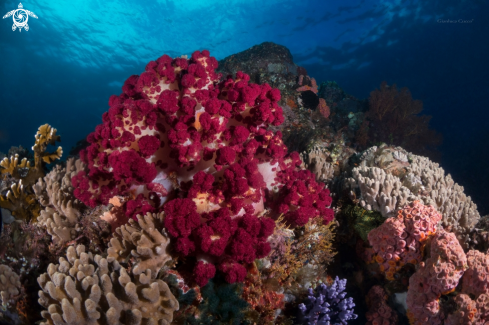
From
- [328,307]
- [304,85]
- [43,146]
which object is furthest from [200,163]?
[304,85]

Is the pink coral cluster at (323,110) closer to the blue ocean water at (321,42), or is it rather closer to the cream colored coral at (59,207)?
the cream colored coral at (59,207)

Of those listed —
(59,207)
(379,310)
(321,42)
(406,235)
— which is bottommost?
(379,310)

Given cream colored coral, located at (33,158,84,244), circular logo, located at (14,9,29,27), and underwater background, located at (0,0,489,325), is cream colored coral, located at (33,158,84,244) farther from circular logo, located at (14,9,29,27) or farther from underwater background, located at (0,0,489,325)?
circular logo, located at (14,9,29,27)

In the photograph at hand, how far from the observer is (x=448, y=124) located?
38.4m

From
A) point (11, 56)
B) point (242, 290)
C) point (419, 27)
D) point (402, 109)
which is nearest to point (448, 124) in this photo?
point (419, 27)

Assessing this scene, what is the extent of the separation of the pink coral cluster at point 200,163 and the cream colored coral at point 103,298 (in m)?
0.49

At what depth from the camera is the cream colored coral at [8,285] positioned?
2934mm

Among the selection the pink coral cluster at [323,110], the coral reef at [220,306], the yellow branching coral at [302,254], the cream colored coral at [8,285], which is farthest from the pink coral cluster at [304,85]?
the cream colored coral at [8,285]

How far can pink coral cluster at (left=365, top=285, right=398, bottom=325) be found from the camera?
146 inches

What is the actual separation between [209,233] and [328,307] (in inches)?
88.0

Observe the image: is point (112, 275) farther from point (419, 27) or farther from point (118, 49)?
point (118, 49)

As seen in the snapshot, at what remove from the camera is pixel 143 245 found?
2746 millimetres

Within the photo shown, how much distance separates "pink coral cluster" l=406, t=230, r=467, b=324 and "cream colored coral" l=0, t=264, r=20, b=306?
533 cm

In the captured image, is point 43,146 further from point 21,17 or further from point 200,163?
point 21,17
